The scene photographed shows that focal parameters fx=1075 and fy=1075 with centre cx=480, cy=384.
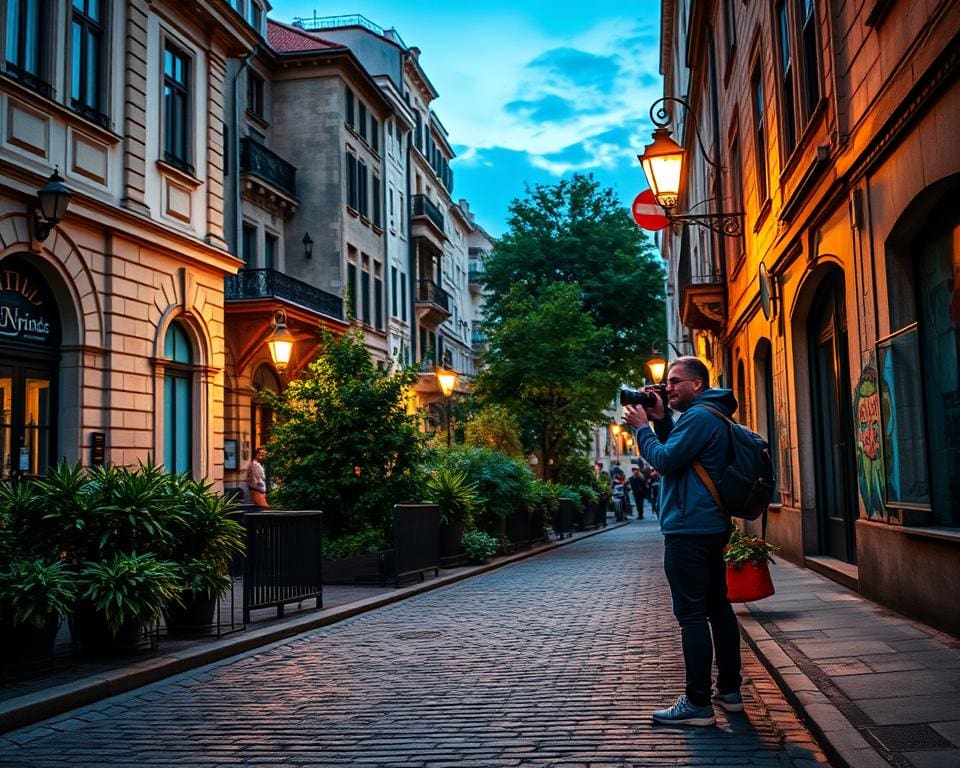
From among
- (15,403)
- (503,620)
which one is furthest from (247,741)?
(15,403)

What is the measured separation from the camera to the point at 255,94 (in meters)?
32.1

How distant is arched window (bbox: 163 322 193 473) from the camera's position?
18.8 meters

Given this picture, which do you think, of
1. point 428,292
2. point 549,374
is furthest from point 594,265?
point 549,374

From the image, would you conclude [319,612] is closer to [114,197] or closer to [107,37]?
[114,197]

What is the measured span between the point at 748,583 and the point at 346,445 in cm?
735

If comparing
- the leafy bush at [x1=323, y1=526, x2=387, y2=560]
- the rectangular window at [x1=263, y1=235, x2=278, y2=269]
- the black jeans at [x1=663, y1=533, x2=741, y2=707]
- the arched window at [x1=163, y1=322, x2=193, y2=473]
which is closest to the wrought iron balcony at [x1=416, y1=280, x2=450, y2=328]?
the rectangular window at [x1=263, y1=235, x2=278, y2=269]

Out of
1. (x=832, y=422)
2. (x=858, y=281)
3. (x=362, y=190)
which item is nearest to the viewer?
(x=858, y=281)

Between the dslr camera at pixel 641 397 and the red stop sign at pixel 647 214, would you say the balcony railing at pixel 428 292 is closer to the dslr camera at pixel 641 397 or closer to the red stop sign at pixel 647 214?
the red stop sign at pixel 647 214

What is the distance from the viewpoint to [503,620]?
1073cm

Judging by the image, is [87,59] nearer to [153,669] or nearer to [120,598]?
[120,598]

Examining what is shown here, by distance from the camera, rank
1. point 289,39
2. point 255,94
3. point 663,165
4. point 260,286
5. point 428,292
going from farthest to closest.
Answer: point 428,292 < point 289,39 < point 255,94 < point 260,286 < point 663,165

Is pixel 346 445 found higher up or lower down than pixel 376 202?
lower down

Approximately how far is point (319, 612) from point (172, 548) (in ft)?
9.22

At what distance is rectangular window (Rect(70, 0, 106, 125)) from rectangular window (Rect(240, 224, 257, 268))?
12.2 meters
